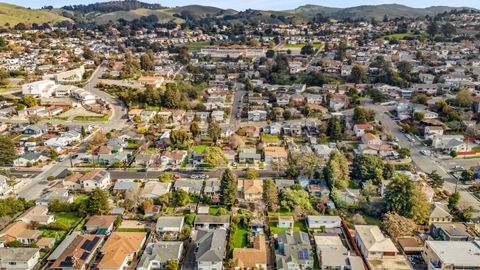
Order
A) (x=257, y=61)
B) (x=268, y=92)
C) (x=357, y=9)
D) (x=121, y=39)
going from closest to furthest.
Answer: (x=268, y=92) → (x=257, y=61) → (x=121, y=39) → (x=357, y=9)

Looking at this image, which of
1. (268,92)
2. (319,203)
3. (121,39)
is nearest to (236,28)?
(121,39)

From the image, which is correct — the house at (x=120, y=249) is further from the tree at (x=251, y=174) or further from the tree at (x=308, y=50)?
the tree at (x=308, y=50)

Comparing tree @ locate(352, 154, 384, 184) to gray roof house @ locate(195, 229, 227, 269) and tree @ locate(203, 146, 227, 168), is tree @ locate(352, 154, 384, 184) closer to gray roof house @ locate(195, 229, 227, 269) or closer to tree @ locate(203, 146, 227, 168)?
tree @ locate(203, 146, 227, 168)

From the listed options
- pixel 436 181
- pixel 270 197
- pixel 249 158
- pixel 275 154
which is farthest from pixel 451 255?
pixel 249 158

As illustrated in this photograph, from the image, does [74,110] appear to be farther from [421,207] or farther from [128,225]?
[421,207]

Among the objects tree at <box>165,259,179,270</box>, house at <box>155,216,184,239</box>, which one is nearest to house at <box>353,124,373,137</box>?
house at <box>155,216,184,239</box>

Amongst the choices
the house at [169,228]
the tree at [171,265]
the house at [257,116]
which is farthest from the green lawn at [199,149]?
the tree at [171,265]
